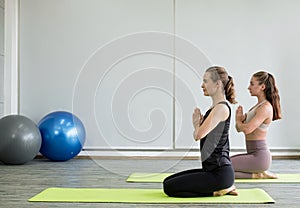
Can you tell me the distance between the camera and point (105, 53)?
6387 millimetres

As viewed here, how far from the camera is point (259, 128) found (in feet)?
14.7

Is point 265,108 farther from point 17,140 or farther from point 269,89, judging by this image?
point 17,140

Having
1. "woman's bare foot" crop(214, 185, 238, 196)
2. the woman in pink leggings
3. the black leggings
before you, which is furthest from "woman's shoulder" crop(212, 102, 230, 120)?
the woman in pink leggings

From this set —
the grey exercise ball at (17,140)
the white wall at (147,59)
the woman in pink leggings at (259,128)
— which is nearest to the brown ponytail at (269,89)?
the woman in pink leggings at (259,128)

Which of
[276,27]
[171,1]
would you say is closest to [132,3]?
[171,1]

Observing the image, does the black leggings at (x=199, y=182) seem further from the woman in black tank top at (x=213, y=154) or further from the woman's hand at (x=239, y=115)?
the woman's hand at (x=239, y=115)

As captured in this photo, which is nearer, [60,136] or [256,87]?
[256,87]

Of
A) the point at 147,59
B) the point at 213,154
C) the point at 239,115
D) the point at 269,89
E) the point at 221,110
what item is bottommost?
the point at 213,154

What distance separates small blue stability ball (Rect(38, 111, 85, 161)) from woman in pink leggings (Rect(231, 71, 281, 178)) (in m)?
1.99

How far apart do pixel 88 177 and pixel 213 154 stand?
4.96 feet

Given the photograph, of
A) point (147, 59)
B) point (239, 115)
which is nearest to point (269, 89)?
point (239, 115)

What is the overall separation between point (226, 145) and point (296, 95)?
311cm

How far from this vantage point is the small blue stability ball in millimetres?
5711

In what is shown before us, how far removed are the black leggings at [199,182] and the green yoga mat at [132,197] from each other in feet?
0.16
